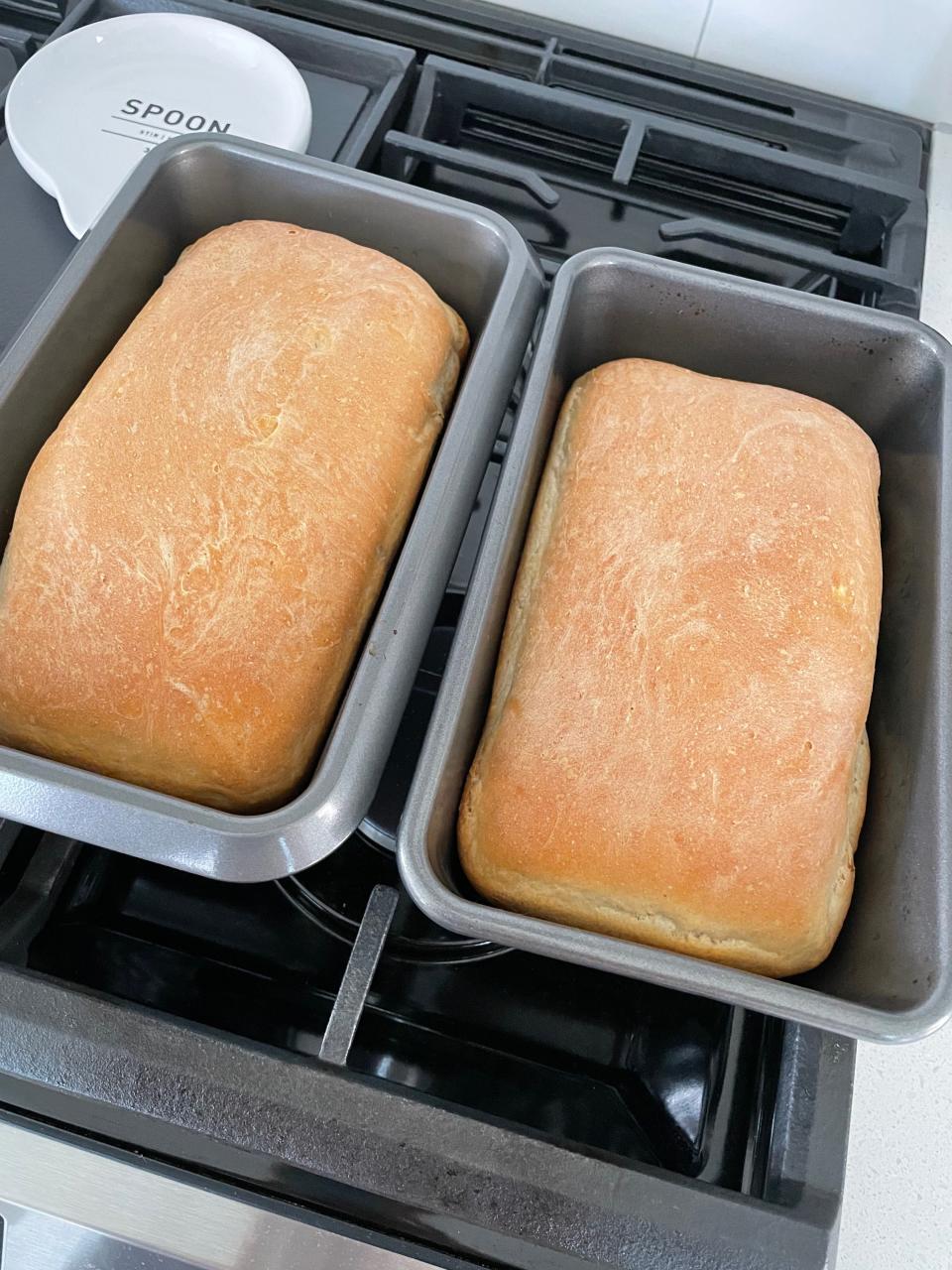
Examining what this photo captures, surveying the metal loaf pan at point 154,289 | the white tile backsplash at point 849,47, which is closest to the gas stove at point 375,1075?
the metal loaf pan at point 154,289

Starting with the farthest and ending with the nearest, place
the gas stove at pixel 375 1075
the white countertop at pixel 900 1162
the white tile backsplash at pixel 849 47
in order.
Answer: the white tile backsplash at pixel 849 47 < the white countertop at pixel 900 1162 < the gas stove at pixel 375 1075

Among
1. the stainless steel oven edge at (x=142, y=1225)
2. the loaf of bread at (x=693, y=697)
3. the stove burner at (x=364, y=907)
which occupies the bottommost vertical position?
the stainless steel oven edge at (x=142, y=1225)

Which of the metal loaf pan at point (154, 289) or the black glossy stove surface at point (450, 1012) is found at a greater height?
the metal loaf pan at point (154, 289)

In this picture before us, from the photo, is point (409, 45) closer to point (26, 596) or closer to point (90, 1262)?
point (26, 596)

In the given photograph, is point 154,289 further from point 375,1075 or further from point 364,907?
point 375,1075

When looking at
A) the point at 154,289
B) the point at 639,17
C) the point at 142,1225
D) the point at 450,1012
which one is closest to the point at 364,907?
the point at 450,1012

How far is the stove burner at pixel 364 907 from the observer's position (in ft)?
2.43

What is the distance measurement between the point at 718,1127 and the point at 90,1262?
16.2 inches

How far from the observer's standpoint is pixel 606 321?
0.88 m

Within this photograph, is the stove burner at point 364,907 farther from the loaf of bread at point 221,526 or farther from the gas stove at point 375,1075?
the loaf of bread at point 221,526

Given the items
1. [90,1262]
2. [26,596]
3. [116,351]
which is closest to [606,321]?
[116,351]

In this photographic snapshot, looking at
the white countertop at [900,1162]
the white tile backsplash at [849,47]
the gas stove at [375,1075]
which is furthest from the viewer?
the white tile backsplash at [849,47]

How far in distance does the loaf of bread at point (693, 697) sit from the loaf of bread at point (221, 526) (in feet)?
0.47

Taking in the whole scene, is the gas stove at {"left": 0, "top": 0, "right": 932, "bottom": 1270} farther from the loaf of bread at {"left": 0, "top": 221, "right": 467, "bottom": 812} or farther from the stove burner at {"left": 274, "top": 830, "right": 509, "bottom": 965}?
the loaf of bread at {"left": 0, "top": 221, "right": 467, "bottom": 812}
